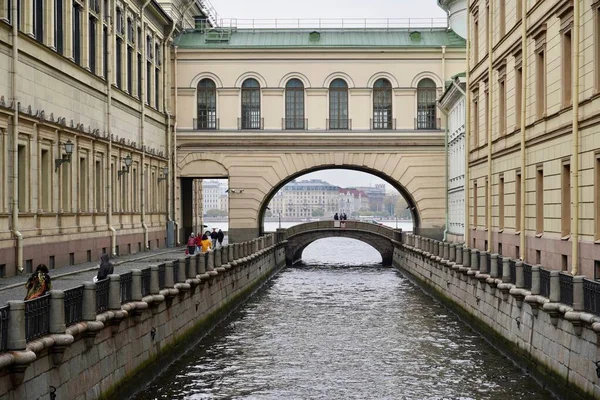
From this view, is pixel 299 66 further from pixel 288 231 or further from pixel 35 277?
pixel 35 277

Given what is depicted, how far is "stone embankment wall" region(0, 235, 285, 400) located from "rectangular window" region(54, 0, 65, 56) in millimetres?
8078

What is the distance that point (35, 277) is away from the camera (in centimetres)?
1708

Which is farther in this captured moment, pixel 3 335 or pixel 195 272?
pixel 195 272

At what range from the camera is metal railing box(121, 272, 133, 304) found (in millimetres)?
20391

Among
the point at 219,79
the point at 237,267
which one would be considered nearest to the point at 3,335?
the point at 237,267

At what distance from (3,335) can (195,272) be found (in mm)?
16507

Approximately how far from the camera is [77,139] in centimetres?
3522

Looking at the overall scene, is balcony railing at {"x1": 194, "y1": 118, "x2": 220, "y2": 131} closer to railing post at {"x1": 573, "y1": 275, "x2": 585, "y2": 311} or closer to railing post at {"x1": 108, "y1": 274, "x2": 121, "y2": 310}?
railing post at {"x1": 108, "y1": 274, "x2": 121, "y2": 310}

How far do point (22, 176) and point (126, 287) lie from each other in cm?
992

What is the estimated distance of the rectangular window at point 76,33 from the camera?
3531 cm

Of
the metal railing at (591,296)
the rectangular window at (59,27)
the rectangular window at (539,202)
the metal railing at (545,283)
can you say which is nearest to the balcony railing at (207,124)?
the rectangular window at (59,27)

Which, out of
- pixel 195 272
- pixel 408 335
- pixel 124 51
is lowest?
pixel 408 335

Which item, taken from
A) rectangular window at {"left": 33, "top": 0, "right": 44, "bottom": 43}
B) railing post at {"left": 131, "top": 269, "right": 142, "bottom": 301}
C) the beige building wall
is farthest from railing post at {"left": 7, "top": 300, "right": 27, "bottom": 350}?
rectangular window at {"left": 33, "top": 0, "right": 44, "bottom": 43}

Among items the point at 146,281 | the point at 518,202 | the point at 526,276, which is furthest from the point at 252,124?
the point at 526,276
